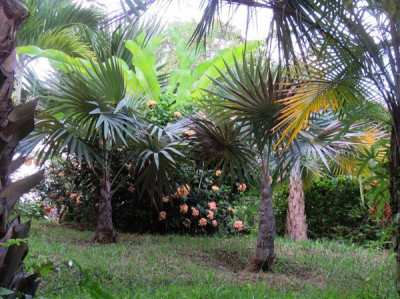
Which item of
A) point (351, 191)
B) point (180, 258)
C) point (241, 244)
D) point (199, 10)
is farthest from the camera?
point (351, 191)

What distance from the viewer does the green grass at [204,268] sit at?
5.44 metres

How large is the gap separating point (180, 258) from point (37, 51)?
4755mm

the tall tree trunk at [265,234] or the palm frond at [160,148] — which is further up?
the palm frond at [160,148]

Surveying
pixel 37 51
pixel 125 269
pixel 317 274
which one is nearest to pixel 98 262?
pixel 125 269

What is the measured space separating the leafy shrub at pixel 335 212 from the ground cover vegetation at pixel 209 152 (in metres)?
0.04

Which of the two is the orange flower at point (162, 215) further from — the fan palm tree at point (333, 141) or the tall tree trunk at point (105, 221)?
the fan palm tree at point (333, 141)

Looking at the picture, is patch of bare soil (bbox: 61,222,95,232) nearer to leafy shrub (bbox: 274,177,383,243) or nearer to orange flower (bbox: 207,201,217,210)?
orange flower (bbox: 207,201,217,210)

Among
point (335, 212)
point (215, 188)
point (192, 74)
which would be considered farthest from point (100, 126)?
point (335, 212)

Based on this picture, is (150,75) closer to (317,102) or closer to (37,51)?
(37,51)

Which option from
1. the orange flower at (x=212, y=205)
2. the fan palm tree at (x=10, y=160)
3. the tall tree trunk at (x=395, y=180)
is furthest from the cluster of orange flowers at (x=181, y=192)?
the fan palm tree at (x=10, y=160)

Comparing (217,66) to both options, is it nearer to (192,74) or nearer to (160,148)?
(192,74)

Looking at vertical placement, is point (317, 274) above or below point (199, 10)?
below

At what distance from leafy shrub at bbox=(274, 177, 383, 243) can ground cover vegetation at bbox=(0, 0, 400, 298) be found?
0.13 ft

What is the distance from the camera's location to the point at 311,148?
22.6 feet
